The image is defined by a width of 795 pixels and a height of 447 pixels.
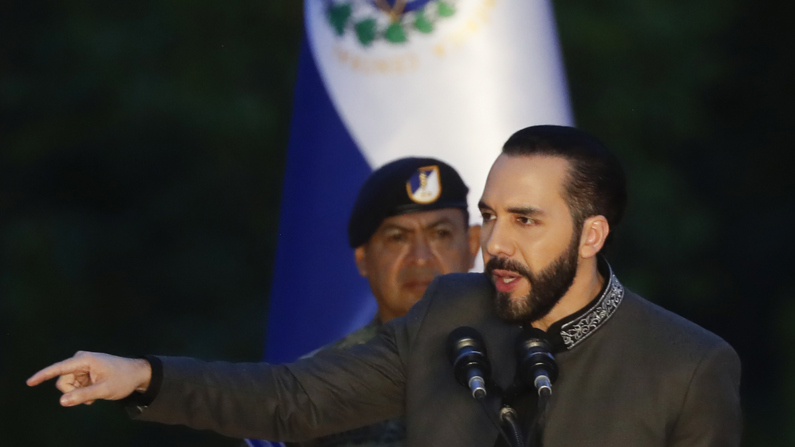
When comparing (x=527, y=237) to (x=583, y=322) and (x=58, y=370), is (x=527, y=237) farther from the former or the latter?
(x=58, y=370)

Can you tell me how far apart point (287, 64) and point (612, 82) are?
1741mm

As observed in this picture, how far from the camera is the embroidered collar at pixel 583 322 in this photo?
293 centimetres

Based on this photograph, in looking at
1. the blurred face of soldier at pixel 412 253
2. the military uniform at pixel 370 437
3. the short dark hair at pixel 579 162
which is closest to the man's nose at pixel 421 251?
the blurred face of soldier at pixel 412 253

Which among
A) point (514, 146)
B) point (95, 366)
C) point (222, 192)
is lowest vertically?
point (222, 192)

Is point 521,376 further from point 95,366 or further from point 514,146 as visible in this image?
point 95,366

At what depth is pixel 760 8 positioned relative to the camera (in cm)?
Result: 739

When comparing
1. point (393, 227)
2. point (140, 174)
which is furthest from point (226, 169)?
point (393, 227)

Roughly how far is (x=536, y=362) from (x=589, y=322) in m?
0.39

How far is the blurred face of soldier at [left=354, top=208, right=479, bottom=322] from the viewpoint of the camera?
4098 mm

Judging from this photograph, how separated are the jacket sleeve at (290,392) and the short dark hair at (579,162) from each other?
49cm

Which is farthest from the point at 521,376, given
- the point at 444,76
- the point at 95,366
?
the point at 444,76

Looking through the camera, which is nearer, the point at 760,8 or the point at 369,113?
the point at 369,113

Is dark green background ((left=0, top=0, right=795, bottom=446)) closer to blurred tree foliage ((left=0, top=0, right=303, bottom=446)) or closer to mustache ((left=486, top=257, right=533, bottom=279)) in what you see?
blurred tree foliage ((left=0, top=0, right=303, bottom=446))

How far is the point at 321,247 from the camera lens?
4262mm
